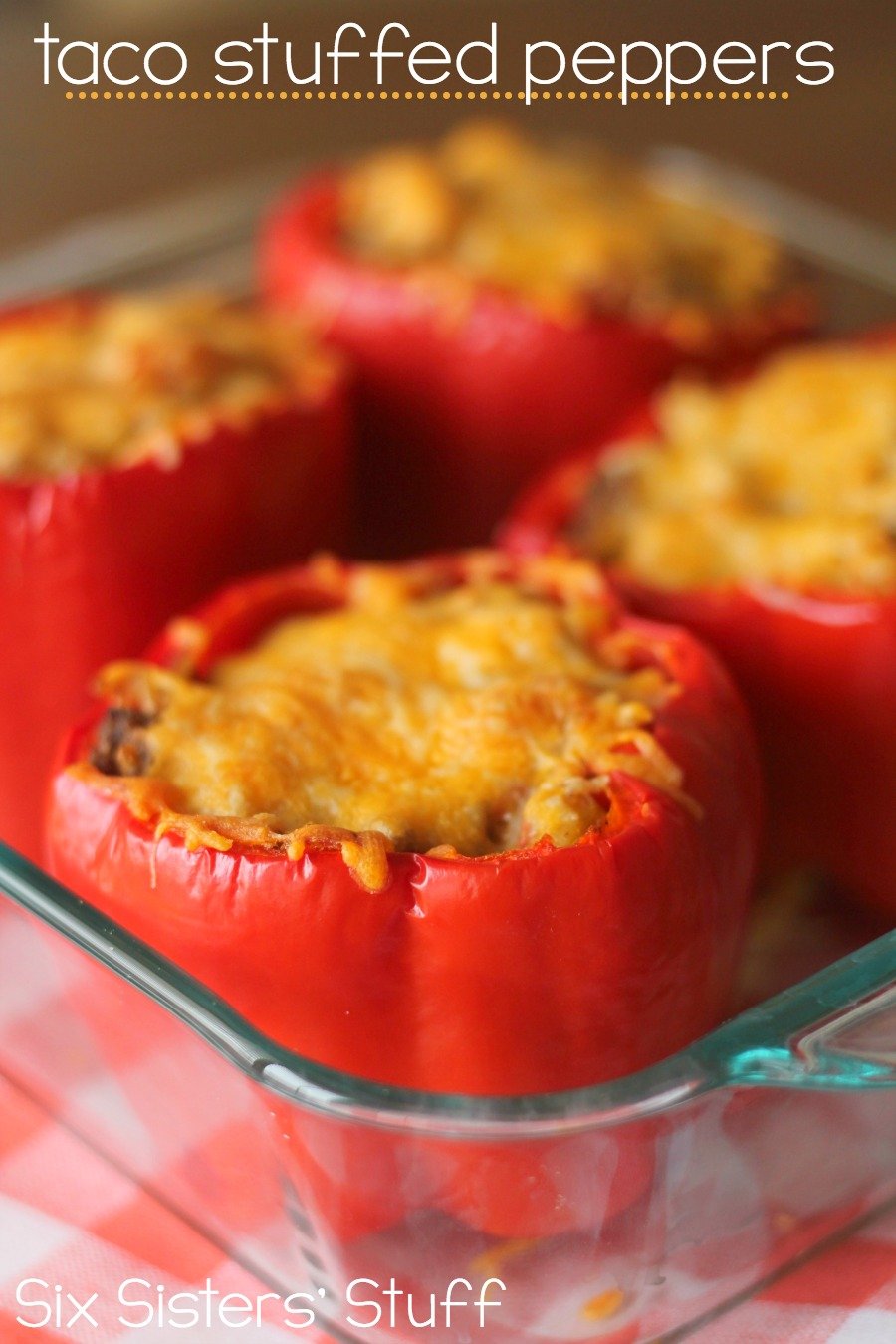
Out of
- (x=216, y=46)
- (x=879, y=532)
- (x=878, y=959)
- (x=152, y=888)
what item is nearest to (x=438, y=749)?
(x=152, y=888)

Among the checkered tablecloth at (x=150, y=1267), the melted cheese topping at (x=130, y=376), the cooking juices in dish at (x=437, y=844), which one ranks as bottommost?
the checkered tablecloth at (x=150, y=1267)

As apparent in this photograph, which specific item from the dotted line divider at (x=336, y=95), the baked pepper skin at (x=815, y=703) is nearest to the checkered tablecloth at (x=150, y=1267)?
the baked pepper skin at (x=815, y=703)

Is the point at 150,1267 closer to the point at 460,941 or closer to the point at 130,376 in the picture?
the point at 460,941

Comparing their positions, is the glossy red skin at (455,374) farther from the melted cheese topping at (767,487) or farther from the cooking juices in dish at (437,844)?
the cooking juices in dish at (437,844)

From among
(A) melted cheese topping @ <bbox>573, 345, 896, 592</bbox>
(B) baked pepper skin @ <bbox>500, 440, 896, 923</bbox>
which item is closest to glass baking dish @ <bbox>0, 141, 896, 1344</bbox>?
(B) baked pepper skin @ <bbox>500, 440, 896, 923</bbox>

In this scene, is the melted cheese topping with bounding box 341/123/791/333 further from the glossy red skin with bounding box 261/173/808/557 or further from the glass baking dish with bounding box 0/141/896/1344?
the glass baking dish with bounding box 0/141/896/1344

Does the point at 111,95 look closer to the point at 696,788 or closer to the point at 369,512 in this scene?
the point at 369,512

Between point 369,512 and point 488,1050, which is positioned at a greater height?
point 369,512
